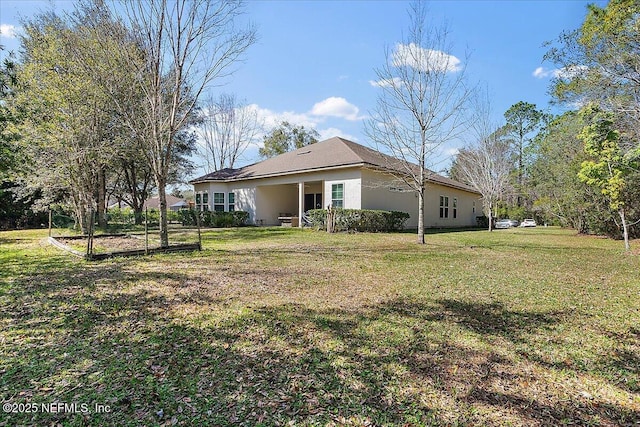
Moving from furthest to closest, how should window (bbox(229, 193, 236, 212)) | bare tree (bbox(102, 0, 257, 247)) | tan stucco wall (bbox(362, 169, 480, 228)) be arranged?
window (bbox(229, 193, 236, 212))
tan stucco wall (bbox(362, 169, 480, 228))
bare tree (bbox(102, 0, 257, 247))

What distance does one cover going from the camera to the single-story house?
16203mm

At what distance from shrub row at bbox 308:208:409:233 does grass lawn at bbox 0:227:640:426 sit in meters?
8.55

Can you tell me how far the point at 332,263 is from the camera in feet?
24.7

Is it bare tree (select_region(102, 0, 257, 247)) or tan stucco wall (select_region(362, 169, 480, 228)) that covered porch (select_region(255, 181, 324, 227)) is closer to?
tan stucco wall (select_region(362, 169, 480, 228))

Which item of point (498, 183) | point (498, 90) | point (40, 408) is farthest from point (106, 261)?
point (498, 183)

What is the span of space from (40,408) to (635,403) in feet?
14.5

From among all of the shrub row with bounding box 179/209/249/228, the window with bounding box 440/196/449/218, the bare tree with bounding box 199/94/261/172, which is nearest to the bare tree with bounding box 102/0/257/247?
the shrub row with bounding box 179/209/249/228

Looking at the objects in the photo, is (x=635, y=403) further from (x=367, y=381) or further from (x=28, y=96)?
(x=28, y=96)

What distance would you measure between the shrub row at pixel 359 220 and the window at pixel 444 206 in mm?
7887

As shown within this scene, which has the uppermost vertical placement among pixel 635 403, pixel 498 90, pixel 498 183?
pixel 498 90

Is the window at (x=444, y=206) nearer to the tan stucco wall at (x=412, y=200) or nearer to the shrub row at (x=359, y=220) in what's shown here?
the tan stucco wall at (x=412, y=200)

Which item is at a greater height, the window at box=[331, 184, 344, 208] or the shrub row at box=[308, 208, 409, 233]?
the window at box=[331, 184, 344, 208]

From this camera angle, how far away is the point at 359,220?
48.8 ft

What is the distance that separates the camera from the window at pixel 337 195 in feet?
54.3
